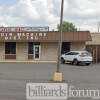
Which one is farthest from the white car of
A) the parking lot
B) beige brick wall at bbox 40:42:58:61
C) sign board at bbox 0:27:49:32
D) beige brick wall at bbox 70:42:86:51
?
the parking lot

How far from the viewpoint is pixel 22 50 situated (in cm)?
3125

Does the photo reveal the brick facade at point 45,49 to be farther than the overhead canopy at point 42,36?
Yes

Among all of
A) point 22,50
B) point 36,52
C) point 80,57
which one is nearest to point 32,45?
point 36,52

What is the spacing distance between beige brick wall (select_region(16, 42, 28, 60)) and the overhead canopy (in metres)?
2.02

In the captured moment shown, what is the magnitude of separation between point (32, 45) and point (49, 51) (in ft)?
9.28

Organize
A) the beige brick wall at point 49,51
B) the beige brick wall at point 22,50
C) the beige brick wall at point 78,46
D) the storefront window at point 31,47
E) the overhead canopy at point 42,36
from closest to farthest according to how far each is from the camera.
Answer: the overhead canopy at point 42,36
the beige brick wall at point 78,46
the beige brick wall at point 49,51
the beige brick wall at point 22,50
the storefront window at point 31,47

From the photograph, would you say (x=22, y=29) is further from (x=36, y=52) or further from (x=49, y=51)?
(x=49, y=51)

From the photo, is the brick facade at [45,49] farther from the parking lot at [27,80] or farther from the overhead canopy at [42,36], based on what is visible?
the parking lot at [27,80]

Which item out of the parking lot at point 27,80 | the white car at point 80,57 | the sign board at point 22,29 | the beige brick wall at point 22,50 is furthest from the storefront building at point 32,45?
the parking lot at point 27,80

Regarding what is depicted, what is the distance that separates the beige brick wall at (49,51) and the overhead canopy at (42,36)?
218 centimetres

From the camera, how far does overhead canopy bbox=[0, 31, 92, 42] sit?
28.0 metres

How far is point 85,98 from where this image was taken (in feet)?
25.6

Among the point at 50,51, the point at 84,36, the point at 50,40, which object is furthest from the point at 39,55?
the point at 84,36

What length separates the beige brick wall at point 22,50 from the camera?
103 feet
